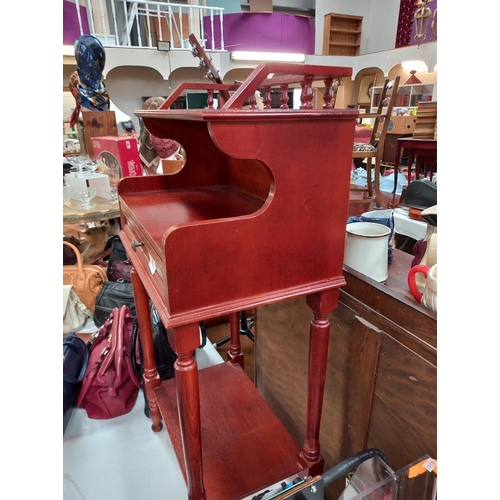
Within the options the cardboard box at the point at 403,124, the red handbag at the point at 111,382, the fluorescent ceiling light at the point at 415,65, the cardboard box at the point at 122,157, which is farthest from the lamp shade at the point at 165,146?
the fluorescent ceiling light at the point at 415,65

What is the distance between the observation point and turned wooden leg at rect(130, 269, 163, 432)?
128cm

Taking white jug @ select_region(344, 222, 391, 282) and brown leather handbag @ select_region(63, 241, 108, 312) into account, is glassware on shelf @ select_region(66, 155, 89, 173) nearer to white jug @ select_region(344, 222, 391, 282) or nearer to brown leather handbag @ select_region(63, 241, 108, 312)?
brown leather handbag @ select_region(63, 241, 108, 312)

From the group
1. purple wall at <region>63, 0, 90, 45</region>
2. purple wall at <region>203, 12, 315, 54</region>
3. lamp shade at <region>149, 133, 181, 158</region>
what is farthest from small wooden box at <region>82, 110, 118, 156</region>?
purple wall at <region>203, 12, 315, 54</region>

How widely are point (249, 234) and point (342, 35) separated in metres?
9.63

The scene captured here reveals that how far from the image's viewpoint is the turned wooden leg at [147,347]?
128 centimetres

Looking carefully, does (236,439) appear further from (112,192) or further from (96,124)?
(96,124)

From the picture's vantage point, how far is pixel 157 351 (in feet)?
5.33

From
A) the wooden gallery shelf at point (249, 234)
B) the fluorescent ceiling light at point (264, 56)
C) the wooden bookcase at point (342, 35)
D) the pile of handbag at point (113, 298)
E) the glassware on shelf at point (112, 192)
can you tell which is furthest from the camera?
the wooden bookcase at point (342, 35)

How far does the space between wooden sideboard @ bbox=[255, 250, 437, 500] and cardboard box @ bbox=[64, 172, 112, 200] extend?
1.51 metres

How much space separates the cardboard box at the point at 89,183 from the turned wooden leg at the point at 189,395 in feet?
5.86

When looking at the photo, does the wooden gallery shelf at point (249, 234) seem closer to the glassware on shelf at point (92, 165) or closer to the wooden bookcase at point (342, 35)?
the glassware on shelf at point (92, 165)
